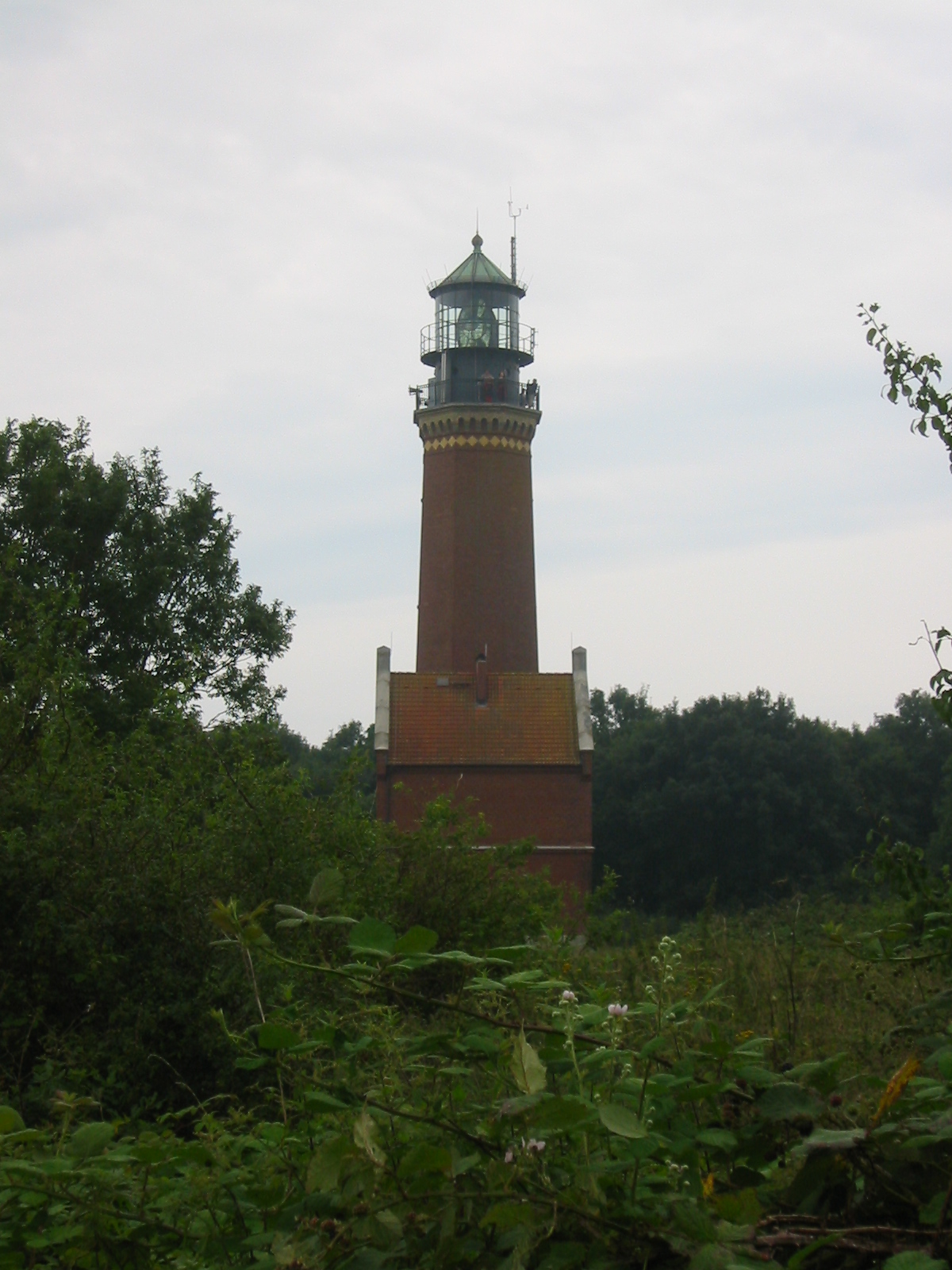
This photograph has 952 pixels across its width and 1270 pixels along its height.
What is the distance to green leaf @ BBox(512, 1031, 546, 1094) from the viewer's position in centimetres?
242

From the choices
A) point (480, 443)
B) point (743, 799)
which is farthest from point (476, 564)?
point (743, 799)

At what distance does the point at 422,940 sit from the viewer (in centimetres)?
255

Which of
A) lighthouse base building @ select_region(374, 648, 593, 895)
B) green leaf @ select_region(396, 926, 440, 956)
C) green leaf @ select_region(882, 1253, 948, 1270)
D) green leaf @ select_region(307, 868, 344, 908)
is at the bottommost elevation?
green leaf @ select_region(882, 1253, 948, 1270)

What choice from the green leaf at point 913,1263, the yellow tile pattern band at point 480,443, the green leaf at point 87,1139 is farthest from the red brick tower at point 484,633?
the green leaf at point 913,1263

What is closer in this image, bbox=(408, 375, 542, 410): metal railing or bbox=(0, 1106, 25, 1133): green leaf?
bbox=(0, 1106, 25, 1133): green leaf

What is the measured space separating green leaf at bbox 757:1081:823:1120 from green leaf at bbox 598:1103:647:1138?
0.27 meters

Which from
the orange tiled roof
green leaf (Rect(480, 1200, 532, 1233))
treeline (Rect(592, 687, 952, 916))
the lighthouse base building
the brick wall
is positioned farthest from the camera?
treeline (Rect(592, 687, 952, 916))

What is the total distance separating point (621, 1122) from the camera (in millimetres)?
Answer: 2320

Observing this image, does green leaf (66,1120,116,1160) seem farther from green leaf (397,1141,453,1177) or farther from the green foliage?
green leaf (397,1141,453,1177)

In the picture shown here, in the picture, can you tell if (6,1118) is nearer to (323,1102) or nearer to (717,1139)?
(323,1102)

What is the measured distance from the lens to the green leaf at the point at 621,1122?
2289mm

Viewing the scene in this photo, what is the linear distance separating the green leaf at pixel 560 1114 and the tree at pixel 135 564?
2167 cm

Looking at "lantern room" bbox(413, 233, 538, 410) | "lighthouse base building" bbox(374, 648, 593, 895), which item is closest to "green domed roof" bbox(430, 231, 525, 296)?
"lantern room" bbox(413, 233, 538, 410)

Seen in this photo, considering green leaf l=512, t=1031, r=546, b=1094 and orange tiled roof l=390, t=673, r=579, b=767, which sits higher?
orange tiled roof l=390, t=673, r=579, b=767
